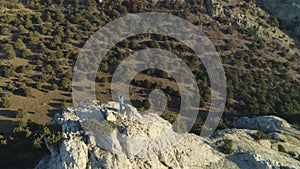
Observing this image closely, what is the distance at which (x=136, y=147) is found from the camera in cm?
2966

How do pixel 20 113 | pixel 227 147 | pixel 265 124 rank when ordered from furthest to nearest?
pixel 265 124, pixel 20 113, pixel 227 147

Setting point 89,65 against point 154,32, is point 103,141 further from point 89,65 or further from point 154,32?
point 154,32

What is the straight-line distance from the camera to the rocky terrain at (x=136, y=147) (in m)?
28.7

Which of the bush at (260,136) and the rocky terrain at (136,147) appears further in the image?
the bush at (260,136)

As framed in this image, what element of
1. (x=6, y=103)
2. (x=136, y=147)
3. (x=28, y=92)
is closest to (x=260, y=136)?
(x=136, y=147)

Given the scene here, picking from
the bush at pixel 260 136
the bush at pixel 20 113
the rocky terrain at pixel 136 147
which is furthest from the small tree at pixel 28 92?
the bush at pixel 260 136

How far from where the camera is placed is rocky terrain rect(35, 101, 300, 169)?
2867cm

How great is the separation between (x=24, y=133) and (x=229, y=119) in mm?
32199

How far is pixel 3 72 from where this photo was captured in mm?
57156

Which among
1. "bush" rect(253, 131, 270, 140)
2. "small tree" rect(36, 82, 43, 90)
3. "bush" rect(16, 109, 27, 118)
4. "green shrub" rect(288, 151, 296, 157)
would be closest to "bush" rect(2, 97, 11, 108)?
"bush" rect(16, 109, 27, 118)

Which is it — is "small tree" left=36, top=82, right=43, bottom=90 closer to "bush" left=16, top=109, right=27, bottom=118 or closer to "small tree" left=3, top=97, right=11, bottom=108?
"small tree" left=3, top=97, right=11, bottom=108

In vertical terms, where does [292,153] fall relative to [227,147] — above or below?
below

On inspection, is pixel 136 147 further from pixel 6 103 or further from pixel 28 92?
pixel 28 92

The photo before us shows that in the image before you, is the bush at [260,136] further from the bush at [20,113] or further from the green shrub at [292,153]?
the bush at [20,113]
